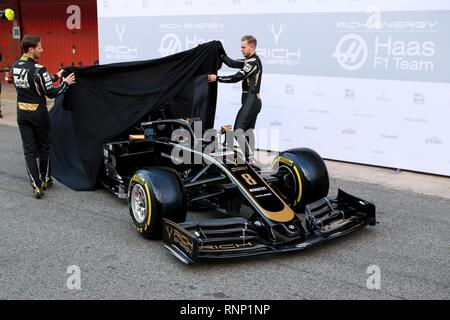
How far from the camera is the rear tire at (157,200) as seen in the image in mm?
4961

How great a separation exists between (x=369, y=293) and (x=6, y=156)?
21.5 ft

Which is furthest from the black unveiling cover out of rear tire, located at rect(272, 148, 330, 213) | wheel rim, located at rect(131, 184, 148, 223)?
wheel rim, located at rect(131, 184, 148, 223)

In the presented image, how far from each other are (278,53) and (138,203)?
4.47 m

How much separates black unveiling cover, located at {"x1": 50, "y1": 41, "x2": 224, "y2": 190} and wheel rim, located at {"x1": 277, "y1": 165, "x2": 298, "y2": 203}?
3.79 ft

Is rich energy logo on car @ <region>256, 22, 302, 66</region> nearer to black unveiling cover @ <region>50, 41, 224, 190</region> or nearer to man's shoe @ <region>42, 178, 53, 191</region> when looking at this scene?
black unveiling cover @ <region>50, 41, 224, 190</region>

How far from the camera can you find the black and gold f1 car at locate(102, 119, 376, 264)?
4668mm

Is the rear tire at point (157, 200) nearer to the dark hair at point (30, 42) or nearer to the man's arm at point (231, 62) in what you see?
the man's arm at point (231, 62)

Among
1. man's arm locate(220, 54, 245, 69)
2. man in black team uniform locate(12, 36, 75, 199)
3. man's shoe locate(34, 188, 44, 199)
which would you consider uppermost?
man's arm locate(220, 54, 245, 69)

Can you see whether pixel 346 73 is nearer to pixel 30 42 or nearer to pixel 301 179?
pixel 301 179

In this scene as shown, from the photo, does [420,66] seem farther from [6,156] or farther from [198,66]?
[6,156]

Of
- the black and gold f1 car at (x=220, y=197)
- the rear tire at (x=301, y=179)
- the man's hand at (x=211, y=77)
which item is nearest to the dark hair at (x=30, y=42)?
the black and gold f1 car at (x=220, y=197)

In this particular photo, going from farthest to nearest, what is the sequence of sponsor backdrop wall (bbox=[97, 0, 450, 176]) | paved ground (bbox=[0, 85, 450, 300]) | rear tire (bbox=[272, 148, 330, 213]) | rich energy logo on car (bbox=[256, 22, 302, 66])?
rich energy logo on car (bbox=[256, 22, 302, 66]) < sponsor backdrop wall (bbox=[97, 0, 450, 176]) < rear tire (bbox=[272, 148, 330, 213]) < paved ground (bbox=[0, 85, 450, 300])
